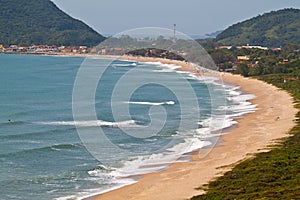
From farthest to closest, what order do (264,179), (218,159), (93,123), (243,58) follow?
(243,58) → (93,123) → (218,159) → (264,179)

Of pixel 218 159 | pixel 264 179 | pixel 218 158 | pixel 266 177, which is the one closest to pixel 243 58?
pixel 218 158

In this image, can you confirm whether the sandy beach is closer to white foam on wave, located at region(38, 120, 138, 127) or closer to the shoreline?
the shoreline

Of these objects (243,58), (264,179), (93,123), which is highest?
(243,58)

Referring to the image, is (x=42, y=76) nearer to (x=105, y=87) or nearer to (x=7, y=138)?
(x=105, y=87)

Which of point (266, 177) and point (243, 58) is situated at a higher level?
point (243, 58)

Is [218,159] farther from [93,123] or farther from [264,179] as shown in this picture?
[93,123]

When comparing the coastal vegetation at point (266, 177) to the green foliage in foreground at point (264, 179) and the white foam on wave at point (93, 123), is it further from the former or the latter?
the white foam on wave at point (93, 123)

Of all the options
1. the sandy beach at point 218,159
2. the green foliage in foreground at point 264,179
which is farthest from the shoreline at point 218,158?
the green foliage in foreground at point 264,179

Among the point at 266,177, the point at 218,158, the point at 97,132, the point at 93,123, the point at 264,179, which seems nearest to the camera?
the point at 264,179
